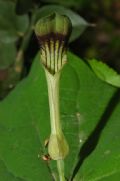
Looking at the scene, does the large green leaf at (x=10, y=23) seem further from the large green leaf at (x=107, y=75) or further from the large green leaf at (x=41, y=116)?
the large green leaf at (x=107, y=75)

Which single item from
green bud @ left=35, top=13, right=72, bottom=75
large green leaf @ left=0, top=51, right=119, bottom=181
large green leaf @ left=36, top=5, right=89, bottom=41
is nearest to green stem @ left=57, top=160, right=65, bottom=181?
large green leaf @ left=0, top=51, right=119, bottom=181

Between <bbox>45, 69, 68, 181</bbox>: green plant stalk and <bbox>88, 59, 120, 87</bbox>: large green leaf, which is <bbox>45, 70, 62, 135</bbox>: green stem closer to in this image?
<bbox>45, 69, 68, 181</bbox>: green plant stalk

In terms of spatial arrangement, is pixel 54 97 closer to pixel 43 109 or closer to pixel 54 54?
pixel 54 54

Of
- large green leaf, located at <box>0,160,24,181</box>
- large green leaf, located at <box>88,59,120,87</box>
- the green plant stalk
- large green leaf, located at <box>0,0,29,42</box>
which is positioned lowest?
large green leaf, located at <box>0,160,24,181</box>

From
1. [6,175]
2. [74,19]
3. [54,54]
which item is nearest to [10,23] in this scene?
[74,19]

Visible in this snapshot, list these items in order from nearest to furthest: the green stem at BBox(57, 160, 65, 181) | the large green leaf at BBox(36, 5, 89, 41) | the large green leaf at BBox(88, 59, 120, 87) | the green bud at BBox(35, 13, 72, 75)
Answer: the green bud at BBox(35, 13, 72, 75), the green stem at BBox(57, 160, 65, 181), the large green leaf at BBox(88, 59, 120, 87), the large green leaf at BBox(36, 5, 89, 41)

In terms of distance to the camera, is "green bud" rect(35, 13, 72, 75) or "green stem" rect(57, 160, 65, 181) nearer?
"green bud" rect(35, 13, 72, 75)

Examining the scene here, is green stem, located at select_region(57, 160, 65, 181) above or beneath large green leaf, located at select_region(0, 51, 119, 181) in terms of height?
above
